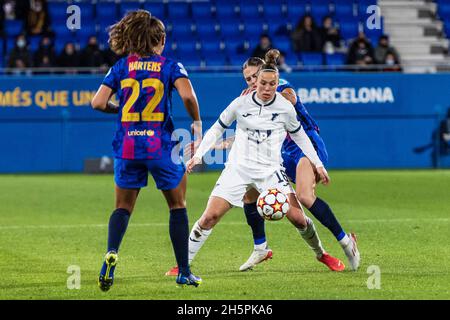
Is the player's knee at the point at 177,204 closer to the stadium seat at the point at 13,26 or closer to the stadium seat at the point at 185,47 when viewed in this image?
the stadium seat at the point at 185,47

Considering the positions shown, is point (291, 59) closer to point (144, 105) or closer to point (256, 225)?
point (256, 225)

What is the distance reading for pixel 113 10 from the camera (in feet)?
89.4

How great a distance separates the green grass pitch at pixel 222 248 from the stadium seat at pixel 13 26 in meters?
7.09

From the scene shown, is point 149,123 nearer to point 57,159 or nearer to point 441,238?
point 441,238

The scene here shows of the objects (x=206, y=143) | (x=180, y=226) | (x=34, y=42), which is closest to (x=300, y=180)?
(x=206, y=143)

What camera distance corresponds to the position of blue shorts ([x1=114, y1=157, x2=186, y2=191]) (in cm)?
826

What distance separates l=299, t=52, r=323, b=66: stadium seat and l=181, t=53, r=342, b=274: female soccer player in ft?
54.4

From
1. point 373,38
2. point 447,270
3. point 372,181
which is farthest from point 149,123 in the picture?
point 373,38

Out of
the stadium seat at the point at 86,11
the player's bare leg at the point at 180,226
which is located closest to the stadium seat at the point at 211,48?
the stadium seat at the point at 86,11

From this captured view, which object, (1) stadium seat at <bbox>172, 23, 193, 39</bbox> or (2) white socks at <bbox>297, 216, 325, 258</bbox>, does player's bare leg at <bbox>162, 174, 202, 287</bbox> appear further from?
(1) stadium seat at <bbox>172, 23, 193, 39</bbox>

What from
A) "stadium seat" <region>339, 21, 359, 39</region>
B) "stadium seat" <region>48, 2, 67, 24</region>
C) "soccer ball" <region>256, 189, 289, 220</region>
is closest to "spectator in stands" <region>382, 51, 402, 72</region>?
"stadium seat" <region>339, 21, 359, 39</region>

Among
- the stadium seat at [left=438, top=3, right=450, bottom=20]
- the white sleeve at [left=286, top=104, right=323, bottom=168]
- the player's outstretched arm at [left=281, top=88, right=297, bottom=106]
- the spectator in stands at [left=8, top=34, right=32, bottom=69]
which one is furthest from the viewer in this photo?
the stadium seat at [left=438, top=3, right=450, bottom=20]

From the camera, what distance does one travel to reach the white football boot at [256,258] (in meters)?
9.89

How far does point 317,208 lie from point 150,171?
2133 millimetres
